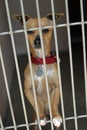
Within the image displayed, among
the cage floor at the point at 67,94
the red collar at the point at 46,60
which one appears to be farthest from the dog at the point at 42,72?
the cage floor at the point at 67,94

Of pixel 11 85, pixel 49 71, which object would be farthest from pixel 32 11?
pixel 49 71

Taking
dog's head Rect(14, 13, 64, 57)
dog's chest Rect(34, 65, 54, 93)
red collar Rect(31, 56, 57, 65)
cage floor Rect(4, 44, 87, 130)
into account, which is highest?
dog's head Rect(14, 13, 64, 57)

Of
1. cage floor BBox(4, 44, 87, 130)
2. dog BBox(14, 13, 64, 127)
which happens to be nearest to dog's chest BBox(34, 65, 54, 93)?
dog BBox(14, 13, 64, 127)

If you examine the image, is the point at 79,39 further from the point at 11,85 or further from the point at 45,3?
the point at 11,85

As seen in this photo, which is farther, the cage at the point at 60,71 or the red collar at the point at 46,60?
the cage at the point at 60,71

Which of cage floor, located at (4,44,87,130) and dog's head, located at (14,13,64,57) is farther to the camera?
cage floor, located at (4,44,87,130)

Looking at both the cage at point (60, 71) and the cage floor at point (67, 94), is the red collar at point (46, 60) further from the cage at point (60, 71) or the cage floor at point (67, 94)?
the cage floor at point (67, 94)

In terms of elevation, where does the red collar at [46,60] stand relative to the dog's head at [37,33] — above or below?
below

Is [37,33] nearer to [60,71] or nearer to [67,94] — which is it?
[67,94]

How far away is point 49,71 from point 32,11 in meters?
1.12

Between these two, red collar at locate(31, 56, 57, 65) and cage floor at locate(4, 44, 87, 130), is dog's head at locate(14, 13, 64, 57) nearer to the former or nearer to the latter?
red collar at locate(31, 56, 57, 65)

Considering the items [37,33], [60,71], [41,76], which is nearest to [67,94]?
[60,71]

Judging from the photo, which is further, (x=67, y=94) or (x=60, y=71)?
(x=60, y=71)

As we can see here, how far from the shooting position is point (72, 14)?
9.07ft
